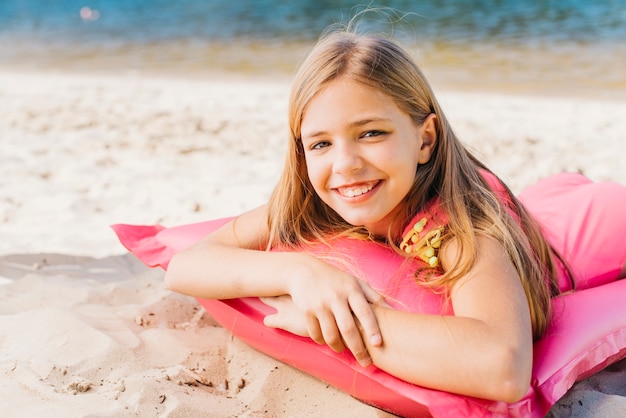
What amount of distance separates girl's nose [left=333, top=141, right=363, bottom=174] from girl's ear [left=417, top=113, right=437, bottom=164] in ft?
0.74

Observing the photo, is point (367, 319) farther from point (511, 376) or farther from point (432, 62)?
point (432, 62)

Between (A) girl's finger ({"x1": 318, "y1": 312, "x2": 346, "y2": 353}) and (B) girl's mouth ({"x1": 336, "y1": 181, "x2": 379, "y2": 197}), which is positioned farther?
(B) girl's mouth ({"x1": 336, "y1": 181, "x2": 379, "y2": 197})

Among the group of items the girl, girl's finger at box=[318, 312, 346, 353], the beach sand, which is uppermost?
the girl

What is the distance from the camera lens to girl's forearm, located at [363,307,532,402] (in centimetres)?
160

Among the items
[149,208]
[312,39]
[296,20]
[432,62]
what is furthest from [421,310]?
[296,20]

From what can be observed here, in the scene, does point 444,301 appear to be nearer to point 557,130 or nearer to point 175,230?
point 175,230

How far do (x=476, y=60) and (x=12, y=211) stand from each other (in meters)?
6.74

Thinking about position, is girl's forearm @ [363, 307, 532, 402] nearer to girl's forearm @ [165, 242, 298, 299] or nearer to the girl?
the girl

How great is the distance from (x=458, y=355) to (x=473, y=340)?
0.05m

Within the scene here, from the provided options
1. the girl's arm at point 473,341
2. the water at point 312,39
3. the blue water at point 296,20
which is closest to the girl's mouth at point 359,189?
the girl's arm at point 473,341

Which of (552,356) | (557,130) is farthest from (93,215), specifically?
(557,130)

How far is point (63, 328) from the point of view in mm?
2281

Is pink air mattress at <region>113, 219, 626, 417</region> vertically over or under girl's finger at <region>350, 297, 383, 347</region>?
under

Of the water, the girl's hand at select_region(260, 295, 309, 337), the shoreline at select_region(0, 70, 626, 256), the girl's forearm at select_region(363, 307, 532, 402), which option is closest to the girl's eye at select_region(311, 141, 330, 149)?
the girl's hand at select_region(260, 295, 309, 337)
